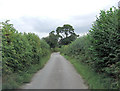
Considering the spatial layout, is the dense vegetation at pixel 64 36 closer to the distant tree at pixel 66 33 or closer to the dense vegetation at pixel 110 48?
the distant tree at pixel 66 33

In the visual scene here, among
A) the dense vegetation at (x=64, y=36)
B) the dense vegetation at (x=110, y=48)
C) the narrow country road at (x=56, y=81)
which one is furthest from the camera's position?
the dense vegetation at (x=64, y=36)

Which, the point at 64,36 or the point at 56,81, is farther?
the point at 64,36

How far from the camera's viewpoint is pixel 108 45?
6699 mm

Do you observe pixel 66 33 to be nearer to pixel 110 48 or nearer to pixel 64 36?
pixel 64 36

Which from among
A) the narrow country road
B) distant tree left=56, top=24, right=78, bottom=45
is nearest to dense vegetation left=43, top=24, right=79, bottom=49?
distant tree left=56, top=24, right=78, bottom=45

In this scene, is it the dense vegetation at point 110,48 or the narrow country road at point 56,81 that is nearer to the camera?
the dense vegetation at point 110,48

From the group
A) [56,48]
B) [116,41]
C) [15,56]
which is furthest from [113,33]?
[56,48]

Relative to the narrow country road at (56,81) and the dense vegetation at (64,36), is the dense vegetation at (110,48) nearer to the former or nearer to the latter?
the narrow country road at (56,81)

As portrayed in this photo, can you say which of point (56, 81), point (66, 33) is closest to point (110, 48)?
point (56, 81)

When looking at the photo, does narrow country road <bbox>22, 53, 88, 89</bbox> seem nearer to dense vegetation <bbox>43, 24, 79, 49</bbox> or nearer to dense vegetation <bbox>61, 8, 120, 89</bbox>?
dense vegetation <bbox>61, 8, 120, 89</bbox>

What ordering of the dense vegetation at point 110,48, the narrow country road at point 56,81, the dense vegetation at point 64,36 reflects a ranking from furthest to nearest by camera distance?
1. the dense vegetation at point 64,36
2. the narrow country road at point 56,81
3. the dense vegetation at point 110,48

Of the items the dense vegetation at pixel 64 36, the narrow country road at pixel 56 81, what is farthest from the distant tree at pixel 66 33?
the narrow country road at pixel 56 81

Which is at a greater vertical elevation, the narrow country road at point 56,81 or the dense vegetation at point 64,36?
the dense vegetation at point 64,36

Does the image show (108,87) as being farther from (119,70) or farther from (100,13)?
(100,13)
